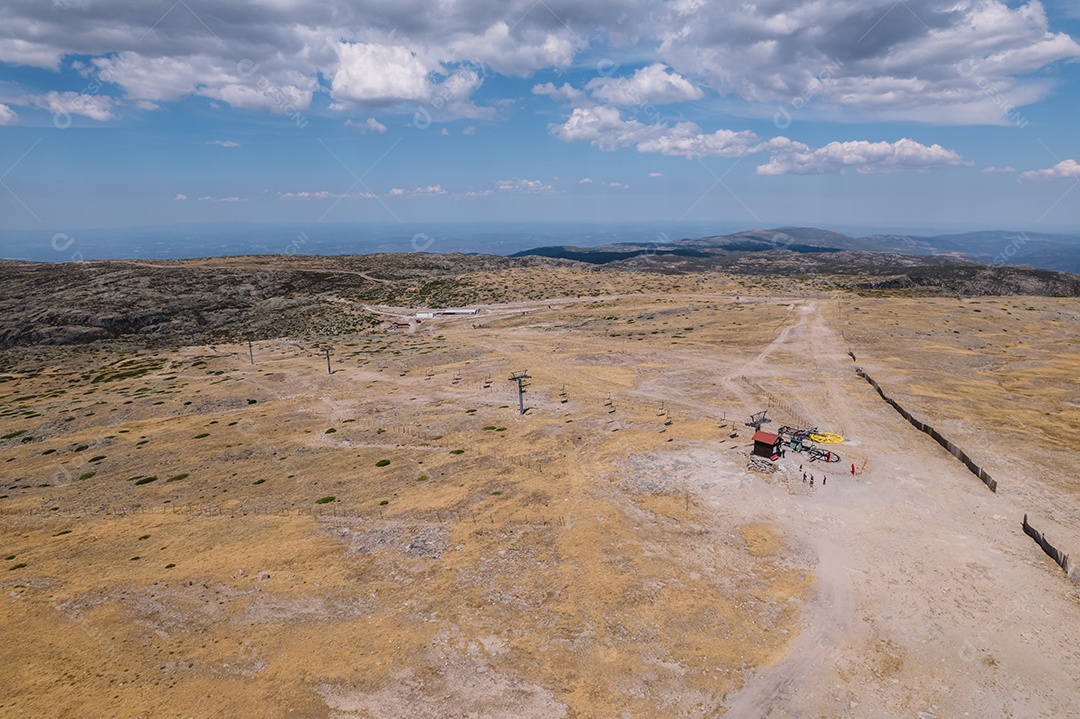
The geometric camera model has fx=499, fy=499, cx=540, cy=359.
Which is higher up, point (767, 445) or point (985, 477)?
point (767, 445)

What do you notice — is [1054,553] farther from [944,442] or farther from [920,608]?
[944,442]

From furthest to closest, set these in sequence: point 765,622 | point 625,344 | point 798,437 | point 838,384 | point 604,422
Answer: point 625,344 → point 838,384 → point 604,422 → point 798,437 → point 765,622

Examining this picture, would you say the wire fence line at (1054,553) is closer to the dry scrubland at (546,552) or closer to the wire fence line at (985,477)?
the wire fence line at (985,477)

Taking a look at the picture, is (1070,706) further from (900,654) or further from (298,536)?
(298,536)

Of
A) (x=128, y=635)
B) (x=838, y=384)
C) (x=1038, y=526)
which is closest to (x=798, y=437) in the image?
(x=1038, y=526)

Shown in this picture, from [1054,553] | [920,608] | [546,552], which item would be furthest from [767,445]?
[546,552]

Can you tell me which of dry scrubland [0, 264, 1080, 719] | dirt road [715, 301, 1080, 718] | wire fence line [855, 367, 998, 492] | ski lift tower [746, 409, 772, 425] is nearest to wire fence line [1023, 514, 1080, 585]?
dirt road [715, 301, 1080, 718]
